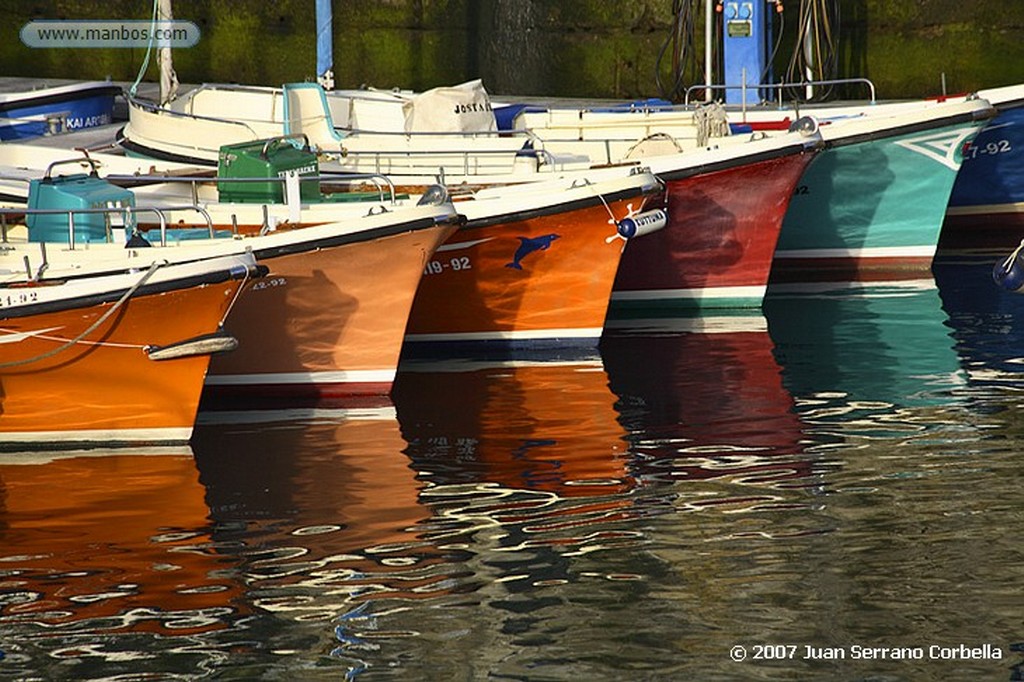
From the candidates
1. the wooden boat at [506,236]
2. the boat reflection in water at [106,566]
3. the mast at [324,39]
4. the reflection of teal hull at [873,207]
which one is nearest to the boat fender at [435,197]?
the wooden boat at [506,236]

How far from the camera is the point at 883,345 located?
16.8 metres

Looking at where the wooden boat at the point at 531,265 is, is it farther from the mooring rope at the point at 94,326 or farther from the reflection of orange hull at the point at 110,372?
the mooring rope at the point at 94,326

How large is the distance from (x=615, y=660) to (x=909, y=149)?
1168 cm

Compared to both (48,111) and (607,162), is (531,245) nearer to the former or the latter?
(607,162)

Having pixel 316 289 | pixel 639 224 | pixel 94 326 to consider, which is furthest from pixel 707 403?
pixel 94 326

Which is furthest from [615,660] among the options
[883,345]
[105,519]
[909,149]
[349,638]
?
[909,149]

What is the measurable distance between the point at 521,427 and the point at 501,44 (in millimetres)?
14057

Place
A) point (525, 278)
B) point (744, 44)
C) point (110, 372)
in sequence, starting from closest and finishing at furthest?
point (110, 372) < point (525, 278) < point (744, 44)

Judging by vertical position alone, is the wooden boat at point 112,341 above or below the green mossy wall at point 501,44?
below

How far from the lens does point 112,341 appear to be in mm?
13188

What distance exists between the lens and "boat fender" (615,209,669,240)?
52.8ft

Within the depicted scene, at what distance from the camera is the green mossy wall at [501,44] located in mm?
24984

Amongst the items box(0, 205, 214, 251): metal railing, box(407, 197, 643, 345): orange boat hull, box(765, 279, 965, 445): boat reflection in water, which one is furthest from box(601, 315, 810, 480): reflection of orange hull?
box(0, 205, 214, 251): metal railing

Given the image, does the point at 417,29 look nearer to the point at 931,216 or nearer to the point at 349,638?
the point at 931,216
